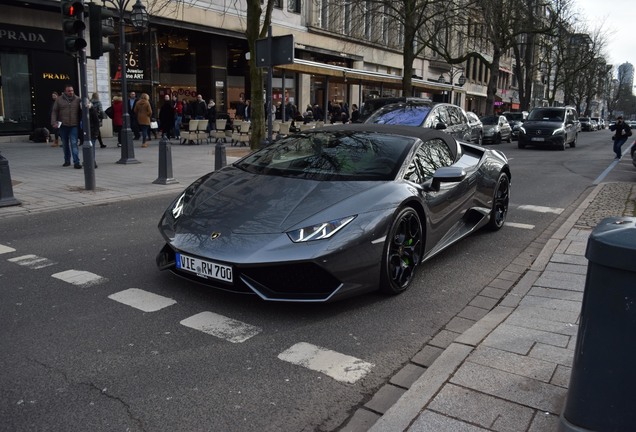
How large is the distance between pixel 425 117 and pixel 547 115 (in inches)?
591

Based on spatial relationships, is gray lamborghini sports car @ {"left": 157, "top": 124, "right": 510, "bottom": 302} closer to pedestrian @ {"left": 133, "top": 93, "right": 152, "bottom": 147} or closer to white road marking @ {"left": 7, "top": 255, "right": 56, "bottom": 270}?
white road marking @ {"left": 7, "top": 255, "right": 56, "bottom": 270}

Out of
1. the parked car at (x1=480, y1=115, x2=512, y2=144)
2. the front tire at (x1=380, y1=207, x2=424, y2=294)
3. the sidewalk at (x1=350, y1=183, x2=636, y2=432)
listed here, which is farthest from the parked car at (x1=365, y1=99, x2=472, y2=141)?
the parked car at (x1=480, y1=115, x2=512, y2=144)

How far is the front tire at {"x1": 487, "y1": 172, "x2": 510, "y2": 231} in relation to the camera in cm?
688

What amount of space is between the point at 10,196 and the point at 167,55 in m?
19.0

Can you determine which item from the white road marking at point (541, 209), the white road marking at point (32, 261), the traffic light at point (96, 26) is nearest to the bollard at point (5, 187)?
the white road marking at point (32, 261)

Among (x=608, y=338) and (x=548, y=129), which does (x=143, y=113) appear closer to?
(x=548, y=129)

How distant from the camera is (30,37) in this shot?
18.9 m

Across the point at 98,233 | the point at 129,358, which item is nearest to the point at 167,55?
the point at 98,233

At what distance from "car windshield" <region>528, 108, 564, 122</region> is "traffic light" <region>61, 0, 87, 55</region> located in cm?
2052

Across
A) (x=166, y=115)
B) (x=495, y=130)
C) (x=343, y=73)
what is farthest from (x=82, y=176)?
(x=495, y=130)

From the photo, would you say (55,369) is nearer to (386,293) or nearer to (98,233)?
(386,293)

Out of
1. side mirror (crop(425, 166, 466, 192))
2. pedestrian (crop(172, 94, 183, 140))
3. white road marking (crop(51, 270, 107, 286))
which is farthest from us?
pedestrian (crop(172, 94, 183, 140))

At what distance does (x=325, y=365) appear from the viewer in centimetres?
333

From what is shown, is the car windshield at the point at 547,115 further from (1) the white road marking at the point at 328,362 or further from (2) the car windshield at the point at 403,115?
(1) the white road marking at the point at 328,362
